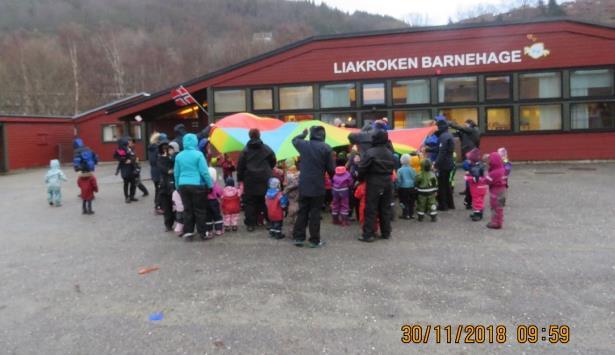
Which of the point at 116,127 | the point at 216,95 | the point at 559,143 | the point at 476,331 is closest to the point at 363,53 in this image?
the point at 216,95

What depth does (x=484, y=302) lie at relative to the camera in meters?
4.52

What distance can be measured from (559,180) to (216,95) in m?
13.0

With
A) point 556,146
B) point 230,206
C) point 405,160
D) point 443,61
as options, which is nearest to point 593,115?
point 556,146

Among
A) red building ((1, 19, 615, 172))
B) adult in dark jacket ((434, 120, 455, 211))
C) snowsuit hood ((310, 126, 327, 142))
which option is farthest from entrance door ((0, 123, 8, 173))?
adult in dark jacket ((434, 120, 455, 211))

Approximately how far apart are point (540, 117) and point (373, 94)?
6.25m

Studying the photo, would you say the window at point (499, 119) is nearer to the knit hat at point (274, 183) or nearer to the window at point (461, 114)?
the window at point (461, 114)

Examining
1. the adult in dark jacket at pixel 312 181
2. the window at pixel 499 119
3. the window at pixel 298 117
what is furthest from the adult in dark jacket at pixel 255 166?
the window at pixel 499 119

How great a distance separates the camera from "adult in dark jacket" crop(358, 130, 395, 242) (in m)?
6.75

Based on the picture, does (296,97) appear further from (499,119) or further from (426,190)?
(426,190)

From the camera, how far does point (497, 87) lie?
55.1ft

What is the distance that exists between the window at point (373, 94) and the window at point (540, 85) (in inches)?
201

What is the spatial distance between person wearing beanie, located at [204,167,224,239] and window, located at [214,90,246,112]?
11.3 meters

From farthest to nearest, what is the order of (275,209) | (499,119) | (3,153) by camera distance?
(3,153)
(499,119)
(275,209)

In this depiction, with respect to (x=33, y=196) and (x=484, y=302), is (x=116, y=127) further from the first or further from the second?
(x=484, y=302)
